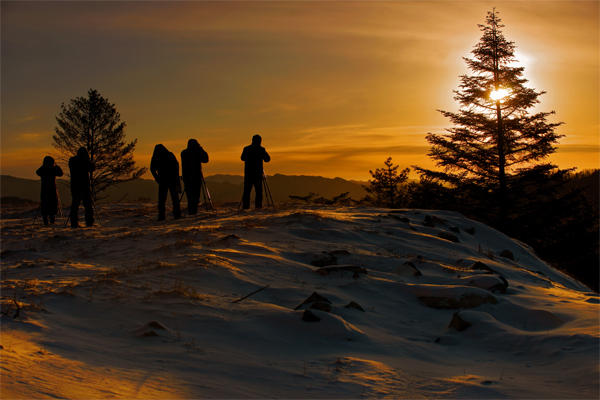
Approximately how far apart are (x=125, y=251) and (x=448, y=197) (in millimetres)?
20617

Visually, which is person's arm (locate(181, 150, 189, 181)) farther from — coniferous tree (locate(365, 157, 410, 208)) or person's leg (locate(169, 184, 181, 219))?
coniferous tree (locate(365, 157, 410, 208))

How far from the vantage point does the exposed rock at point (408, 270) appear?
22.6 feet

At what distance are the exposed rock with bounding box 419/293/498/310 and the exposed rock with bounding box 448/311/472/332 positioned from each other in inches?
27.1

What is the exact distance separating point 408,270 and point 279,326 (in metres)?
3.32

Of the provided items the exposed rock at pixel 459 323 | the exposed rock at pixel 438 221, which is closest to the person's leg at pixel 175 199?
the exposed rock at pixel 438 221

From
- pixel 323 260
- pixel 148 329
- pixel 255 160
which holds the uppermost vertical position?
pixel 255 160

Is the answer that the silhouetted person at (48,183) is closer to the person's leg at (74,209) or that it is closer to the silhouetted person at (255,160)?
the person's leg at (74,209)

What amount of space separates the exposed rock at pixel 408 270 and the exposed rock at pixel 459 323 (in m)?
1.99

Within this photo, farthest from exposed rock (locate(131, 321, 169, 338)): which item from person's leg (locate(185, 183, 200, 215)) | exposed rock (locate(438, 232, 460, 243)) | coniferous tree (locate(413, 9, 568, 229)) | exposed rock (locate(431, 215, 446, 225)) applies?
coniferous tree (locate(413, 9, 568, 229))

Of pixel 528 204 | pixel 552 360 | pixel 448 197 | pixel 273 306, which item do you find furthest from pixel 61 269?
pixel 528 204

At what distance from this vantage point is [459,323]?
189 inches

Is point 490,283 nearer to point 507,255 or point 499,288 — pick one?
point 499,288

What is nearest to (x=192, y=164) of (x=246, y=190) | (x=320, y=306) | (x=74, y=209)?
(x=246, y=190)

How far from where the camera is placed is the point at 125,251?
26.1 feet
